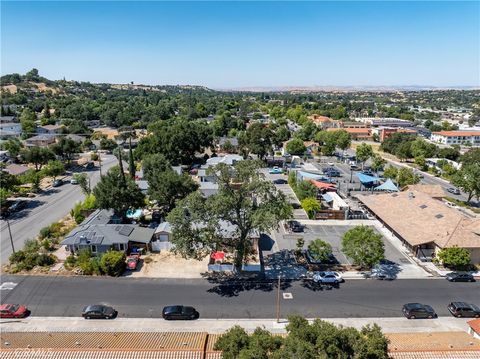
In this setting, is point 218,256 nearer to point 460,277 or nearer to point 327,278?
point 327,278

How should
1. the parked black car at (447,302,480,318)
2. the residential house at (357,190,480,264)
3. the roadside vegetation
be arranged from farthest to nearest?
the residential house at (357,190,480,264)
the parked black car at (447,302,480,318)
the roadside vegetation

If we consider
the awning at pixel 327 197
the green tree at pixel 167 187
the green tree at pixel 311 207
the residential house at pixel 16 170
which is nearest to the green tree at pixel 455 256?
the green tree at pixel 311 207

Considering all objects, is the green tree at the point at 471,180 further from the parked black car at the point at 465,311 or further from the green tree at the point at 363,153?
the parked black car at the point at 465,311

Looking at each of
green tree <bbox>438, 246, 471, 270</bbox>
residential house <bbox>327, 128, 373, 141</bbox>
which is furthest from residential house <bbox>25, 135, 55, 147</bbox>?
residential house <bbox>327, 128, 373, 141</bbox>

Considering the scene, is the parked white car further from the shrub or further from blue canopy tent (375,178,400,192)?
blue canopy tent (375,178,400,192)

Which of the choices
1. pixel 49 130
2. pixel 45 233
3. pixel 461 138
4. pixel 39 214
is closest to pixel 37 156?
pixel 39 214

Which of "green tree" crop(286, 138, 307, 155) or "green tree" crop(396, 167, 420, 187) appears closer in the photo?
"green tree" crop(396, 167, 420, 187)

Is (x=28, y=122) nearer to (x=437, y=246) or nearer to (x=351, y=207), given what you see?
(x=351, y=207)
